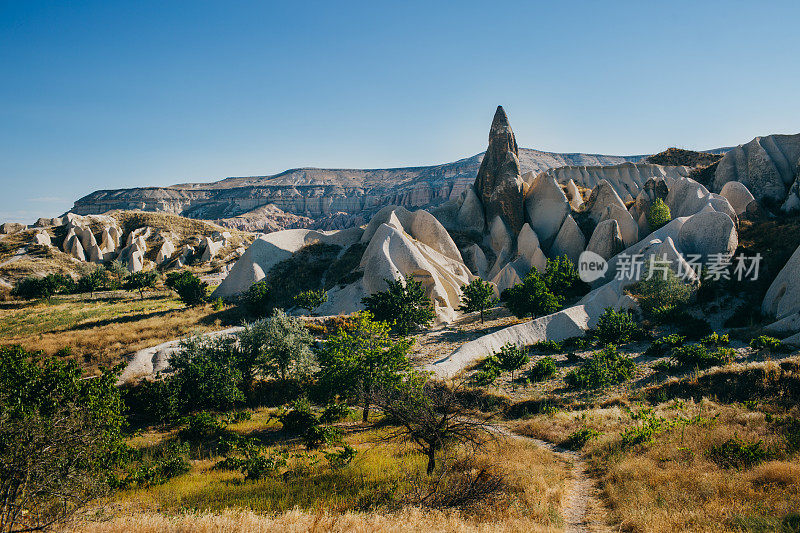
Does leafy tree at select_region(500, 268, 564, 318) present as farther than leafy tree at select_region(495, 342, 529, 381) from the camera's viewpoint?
Yes

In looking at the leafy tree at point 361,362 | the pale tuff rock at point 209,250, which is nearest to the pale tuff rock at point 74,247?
the pale tuff rock at point 209,250

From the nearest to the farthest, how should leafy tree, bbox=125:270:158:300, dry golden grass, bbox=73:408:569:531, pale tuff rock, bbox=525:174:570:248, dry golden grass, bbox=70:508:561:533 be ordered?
dry golden grass, bbox=70:508:561:533 → dry golden grass, bbox=73:408:569:531 → pale tuff rock, bbox=525:174:570:248 → leafy tree, bbox=125:270:158:300

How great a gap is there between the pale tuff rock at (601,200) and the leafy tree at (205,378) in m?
38.1

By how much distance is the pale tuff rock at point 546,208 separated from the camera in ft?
151

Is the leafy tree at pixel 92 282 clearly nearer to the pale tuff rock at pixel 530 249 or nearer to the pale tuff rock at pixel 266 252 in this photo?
the pale tuff rock at pixel 266 252

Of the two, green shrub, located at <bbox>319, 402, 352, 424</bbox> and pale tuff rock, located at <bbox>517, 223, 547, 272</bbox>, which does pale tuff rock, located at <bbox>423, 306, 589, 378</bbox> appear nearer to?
green shrub, located at <bbox>319, 402, 352, 424</bbox>

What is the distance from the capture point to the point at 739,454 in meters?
9.72

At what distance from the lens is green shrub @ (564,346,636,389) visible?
17.7 metres

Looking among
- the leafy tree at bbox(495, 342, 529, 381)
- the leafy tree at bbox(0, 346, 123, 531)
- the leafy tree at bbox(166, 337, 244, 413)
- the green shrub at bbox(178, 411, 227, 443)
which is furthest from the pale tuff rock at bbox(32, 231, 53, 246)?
the leafy tree at bbox(0, 346, 123, 531)

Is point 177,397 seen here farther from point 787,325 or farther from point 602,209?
point 602,209

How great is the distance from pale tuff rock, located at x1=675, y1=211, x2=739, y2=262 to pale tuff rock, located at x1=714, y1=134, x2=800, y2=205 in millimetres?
18576

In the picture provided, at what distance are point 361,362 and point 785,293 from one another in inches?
973

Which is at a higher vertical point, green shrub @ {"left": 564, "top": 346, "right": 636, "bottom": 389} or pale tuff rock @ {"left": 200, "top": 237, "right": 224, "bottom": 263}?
pale tuff rock @ {"left": 200, "top": 237, "right": 224, "bottom": 263}

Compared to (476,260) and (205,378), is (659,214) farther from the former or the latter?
(205,378)
